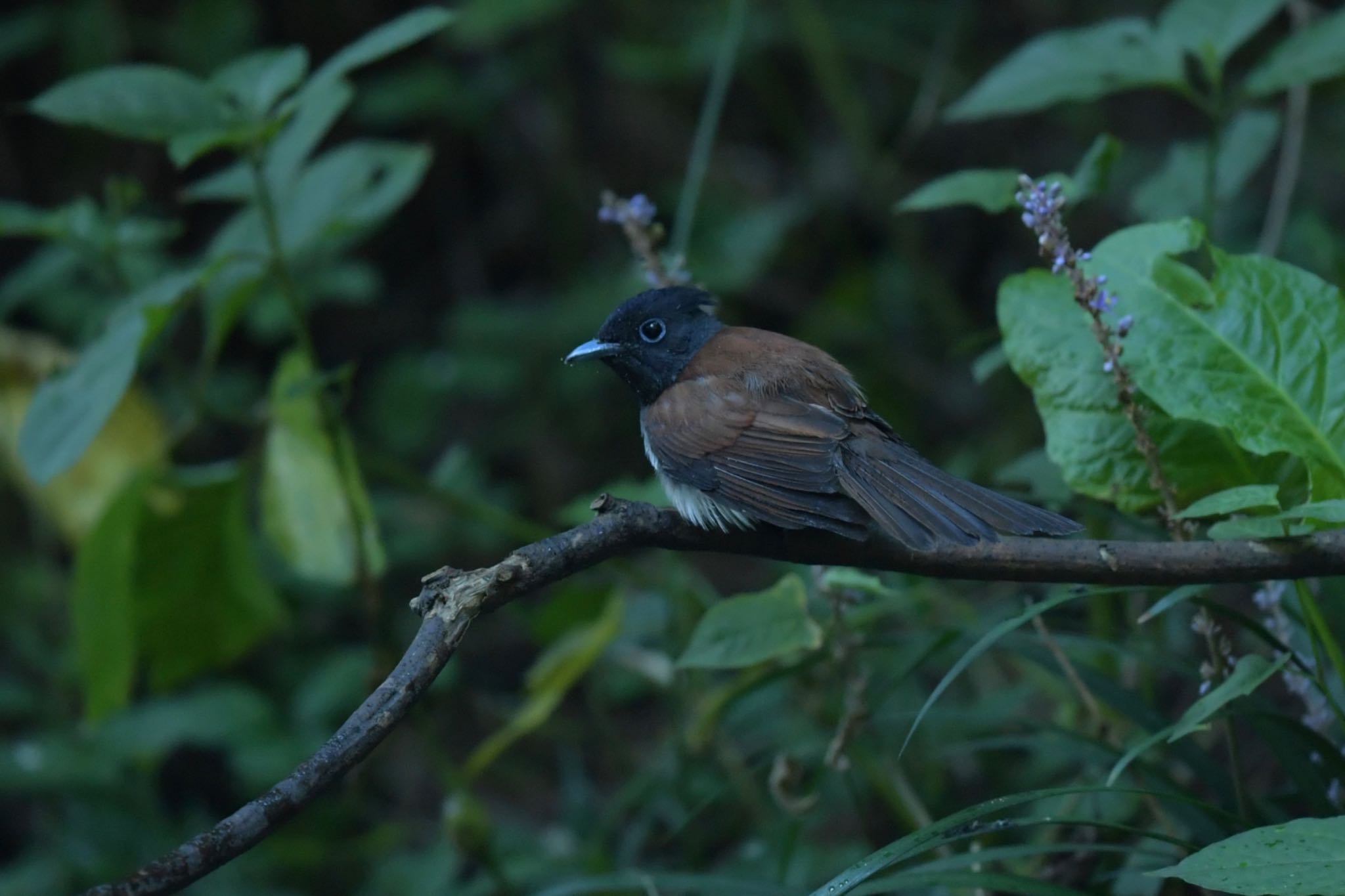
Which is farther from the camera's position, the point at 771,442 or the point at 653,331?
the point at 653,331

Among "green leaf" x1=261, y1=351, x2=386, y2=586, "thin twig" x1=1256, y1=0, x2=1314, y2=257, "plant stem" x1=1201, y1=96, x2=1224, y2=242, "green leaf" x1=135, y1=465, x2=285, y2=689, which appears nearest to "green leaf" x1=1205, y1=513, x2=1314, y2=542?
"plant stem" x1=1201, y1=96, x2=1224, y2=242

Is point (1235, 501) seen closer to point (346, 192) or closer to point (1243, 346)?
point (1243, 346)

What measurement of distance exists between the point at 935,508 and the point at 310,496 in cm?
162

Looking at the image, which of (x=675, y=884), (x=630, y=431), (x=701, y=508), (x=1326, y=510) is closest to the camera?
(x=1326, y=510)

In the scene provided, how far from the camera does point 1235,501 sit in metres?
1.76

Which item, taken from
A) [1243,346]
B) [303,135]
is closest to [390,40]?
[303,135]

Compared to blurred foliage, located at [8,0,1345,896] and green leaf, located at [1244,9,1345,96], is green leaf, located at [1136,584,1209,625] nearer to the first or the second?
blurred foliage, located at [8,0,1345,896]

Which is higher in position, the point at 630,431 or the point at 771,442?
the point at 630,431

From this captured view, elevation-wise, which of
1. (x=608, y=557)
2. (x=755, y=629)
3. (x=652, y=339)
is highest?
(x=652, y=339)

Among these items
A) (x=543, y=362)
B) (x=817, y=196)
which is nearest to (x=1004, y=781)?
(x=543, y=362)

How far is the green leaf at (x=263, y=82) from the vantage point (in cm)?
272

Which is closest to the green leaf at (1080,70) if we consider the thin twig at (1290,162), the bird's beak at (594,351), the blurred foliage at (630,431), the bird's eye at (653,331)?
the blurred foliage at (630,431)

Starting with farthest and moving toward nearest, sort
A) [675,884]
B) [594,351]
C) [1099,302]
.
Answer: [594,351]
[675,884]
[1099,302]

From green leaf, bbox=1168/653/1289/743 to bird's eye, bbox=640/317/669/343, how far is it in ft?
4.82
